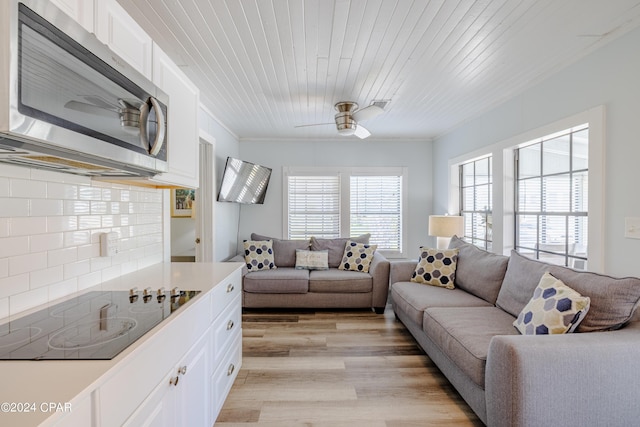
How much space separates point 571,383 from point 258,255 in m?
3.32

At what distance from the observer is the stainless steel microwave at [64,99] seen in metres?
0.74

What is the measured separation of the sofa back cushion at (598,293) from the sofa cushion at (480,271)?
0.37 m

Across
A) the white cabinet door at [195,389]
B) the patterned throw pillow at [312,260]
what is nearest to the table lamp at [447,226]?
the patterned throw pillow at [312,260]

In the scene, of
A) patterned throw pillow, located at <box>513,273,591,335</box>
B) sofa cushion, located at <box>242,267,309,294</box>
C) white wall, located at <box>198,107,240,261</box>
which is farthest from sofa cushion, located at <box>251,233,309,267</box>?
patterned throw pillow, located at <box>513,273,591,335</box>

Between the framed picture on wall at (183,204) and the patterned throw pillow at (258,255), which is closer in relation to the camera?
the patterned throw pillow at (258,255)

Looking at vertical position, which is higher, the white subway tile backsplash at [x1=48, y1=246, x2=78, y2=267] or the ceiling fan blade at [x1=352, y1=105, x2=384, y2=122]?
the ceiling fan blade at [x1=352, y1=105, x2=384, y2=122]

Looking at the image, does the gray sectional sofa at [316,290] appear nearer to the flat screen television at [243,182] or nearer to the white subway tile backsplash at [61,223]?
the flat screen television at [243,182]

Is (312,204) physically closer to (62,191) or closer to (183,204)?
(183,204)

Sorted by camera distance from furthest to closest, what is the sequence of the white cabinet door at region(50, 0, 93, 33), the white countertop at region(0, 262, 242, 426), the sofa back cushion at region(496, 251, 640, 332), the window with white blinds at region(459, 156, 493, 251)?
the window with white blinds at region(459, 156, 493, 251) < the sofa back cushion at region(496, 251, 640, 332) < the white cabinet door at region(50, 0, 93, 33) < the white countertop at region(0, 262, 242, 426)

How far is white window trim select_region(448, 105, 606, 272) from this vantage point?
212cm

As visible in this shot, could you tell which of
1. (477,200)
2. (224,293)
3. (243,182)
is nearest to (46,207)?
(224,293)

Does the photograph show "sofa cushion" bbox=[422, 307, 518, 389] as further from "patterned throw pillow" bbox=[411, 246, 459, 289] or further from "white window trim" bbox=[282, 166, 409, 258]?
"white window trim" bbox=[282, 166, 409, 258]

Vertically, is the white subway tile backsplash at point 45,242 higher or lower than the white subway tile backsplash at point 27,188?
lower

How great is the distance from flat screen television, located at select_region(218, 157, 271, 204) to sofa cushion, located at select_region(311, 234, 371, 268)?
1111 millimetres
